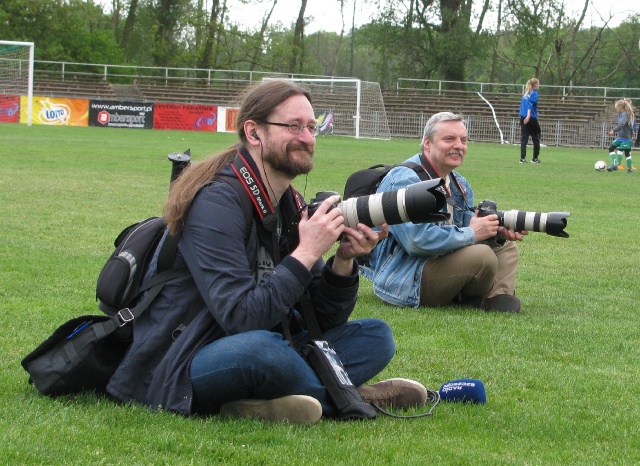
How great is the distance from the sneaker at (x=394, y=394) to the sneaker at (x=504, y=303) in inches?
109

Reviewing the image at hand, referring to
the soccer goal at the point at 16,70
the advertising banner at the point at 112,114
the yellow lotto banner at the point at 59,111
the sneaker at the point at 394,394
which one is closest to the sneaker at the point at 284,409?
the sneaker at the point at 394,394

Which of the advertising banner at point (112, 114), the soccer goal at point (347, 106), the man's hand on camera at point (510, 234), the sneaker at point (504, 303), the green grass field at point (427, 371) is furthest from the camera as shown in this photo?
the advertising banner at point (112, 114)

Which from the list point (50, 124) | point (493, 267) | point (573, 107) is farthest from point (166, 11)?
point (493, 267)

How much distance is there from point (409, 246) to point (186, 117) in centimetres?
3784

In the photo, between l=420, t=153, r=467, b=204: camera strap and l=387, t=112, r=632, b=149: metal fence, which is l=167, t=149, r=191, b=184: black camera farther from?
l=387, t=112, r=632, b=149: metal fence

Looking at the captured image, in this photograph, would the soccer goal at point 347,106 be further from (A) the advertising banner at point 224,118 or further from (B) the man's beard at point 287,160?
(B) the man's beard at point 287,160

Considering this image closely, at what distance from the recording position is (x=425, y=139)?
689 centimetres

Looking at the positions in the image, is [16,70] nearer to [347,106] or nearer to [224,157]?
[347,106]

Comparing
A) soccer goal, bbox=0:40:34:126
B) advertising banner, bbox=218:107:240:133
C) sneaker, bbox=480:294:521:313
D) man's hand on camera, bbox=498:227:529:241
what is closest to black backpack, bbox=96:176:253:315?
man's hand on camera, bbox=498:227:529:241

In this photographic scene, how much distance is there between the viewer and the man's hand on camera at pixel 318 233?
390 centimetres

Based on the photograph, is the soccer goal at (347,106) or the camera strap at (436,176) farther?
the soccer goal at (347,106)

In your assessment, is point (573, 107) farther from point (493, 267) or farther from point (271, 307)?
point (271, 307)

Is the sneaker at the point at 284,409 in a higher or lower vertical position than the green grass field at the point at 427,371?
higher

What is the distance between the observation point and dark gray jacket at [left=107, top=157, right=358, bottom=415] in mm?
3844
